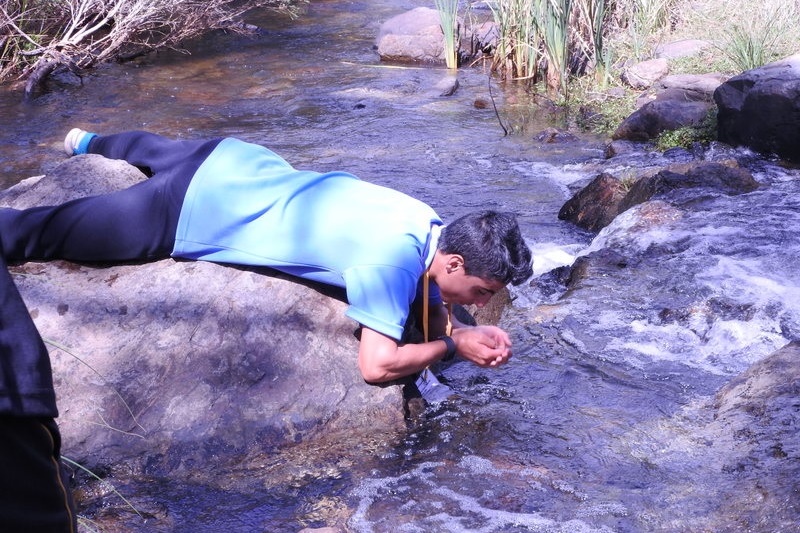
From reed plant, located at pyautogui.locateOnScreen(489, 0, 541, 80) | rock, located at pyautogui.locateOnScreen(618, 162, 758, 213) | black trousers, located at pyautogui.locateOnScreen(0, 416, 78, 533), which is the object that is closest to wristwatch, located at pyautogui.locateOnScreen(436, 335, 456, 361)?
black trousers, located at pyautogui.locateOnScreen(0, 416, 78, 533)

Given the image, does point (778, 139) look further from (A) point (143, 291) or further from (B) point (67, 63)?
(B) point (67, 63)

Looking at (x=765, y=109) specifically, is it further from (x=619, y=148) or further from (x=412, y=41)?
(x=412, y=41)

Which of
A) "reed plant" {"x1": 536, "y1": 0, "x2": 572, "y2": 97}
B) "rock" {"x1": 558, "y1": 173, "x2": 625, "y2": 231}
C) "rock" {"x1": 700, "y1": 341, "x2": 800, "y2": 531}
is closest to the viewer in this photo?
"rock" {"x1": 700, "y1": 341, "x2": 800, "y2": 531}

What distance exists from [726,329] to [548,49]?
535 cm

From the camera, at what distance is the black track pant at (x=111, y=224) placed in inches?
128

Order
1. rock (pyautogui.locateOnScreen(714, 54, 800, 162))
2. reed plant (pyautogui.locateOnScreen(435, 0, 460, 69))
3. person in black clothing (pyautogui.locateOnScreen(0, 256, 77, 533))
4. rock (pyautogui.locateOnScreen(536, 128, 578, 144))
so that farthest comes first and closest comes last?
reed plant (pyautogui.locateOnScreen(435, 0, 460, 69))
rock (pyautogui.locateOnScreen(536, 128, 578, 144))
rock (pyautogui.locateOnScreen(714, 54, 800, 162))
person in black clothing (pyautogui.locateOnScreen(0, 256, 77, 533))

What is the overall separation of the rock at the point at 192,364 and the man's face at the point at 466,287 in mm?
433

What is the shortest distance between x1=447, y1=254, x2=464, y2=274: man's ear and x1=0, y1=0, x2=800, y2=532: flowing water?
648mm

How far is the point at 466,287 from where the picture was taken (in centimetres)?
315

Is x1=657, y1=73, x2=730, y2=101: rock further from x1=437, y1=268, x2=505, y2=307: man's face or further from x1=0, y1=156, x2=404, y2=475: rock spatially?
x1=0, y1=156, x2=404, y2=475: rock

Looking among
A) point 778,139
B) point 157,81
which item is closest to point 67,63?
point 157,81

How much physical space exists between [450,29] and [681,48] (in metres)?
2.52

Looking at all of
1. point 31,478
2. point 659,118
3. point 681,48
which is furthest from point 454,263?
point 681,48

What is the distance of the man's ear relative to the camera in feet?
10.1
